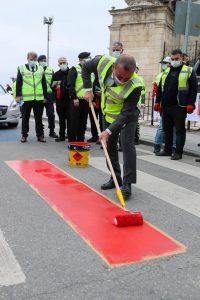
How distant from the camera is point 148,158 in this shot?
759 cm

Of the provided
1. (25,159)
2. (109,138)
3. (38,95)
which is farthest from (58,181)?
(38,95)

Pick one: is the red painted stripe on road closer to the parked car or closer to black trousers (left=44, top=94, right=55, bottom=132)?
black trousers (left=44, top=94, right=55, bottom=132)

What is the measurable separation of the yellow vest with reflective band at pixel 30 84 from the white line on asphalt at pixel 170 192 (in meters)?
3.57

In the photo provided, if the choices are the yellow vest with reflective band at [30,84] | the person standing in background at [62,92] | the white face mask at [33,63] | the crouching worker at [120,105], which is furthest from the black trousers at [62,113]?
the crouching worker at [120,105]

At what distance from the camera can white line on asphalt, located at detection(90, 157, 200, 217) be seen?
460 cm

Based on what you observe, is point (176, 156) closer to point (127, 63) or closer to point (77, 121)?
point (77, 121)

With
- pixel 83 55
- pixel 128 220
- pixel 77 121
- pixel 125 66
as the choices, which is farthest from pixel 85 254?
pixel 83 55

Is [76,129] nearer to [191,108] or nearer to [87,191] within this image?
[191,108]

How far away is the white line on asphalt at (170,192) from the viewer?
A: 4.60 m

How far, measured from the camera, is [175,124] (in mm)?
7578

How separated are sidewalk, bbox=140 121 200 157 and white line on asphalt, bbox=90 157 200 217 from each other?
7.77 ft

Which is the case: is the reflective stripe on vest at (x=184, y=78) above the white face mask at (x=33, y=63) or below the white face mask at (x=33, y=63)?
below

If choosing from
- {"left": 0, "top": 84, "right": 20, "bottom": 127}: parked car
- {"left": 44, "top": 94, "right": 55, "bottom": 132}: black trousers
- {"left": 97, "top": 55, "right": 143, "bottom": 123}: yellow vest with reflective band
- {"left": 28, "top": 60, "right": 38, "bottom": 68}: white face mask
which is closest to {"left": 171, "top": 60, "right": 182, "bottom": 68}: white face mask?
{"left": 97, "top": 55, "right": 143, "bottom": 123}: yellow vest with reflective band

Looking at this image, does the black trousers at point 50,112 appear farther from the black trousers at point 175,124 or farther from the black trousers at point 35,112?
the black trousers at point 175,124
